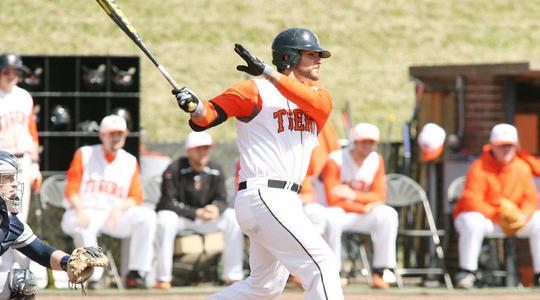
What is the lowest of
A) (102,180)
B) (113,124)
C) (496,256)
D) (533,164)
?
(496,256)

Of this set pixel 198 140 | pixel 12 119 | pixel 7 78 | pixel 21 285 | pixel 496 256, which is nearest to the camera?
pixel 21 285

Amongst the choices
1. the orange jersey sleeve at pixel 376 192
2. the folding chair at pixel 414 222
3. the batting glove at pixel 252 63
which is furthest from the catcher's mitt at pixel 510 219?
the batting glove at pixel 252 63

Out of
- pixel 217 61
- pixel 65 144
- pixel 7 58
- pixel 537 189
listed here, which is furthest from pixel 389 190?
pixel 217 61

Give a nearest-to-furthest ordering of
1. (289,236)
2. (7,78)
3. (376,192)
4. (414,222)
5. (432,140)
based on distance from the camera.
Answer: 1. (289,236)
2. (7,78)
3. (376,192)
4. (432,140)
5. (414,222)

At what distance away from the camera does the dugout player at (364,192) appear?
12398 mm

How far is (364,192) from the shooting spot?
42.4 feet

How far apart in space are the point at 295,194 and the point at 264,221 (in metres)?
0.33

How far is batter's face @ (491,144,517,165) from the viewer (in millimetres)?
12758

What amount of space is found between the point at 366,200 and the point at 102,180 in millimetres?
2466

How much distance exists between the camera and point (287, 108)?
7.76 metres

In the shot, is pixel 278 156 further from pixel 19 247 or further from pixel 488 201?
pixel 488 201

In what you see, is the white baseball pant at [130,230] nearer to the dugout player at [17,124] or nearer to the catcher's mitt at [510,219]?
the dugout player at [17,124]

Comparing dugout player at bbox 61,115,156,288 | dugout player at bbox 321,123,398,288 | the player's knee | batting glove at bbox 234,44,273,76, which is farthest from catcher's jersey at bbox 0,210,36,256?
dugout player at bbox 321,123,398,288

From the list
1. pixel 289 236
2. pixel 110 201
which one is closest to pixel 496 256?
pixel 110 201
